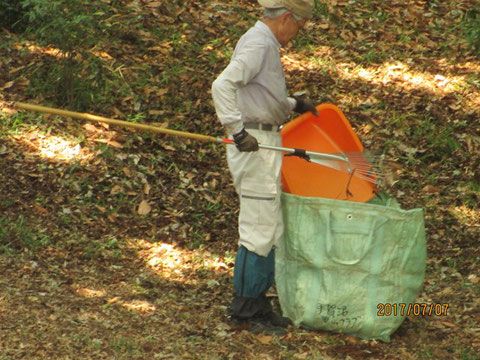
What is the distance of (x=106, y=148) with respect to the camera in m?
6.55

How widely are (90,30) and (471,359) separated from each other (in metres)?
4.62

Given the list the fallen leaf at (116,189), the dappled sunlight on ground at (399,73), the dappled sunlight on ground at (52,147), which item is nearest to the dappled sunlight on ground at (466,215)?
the dappled sunlight on ground at (399,73)

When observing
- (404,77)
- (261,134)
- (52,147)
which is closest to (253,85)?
(261,134)

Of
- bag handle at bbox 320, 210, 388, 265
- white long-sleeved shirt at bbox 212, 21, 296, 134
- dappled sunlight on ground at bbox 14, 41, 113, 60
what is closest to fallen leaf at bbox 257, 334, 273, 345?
bag handle at bbox 320, 210, 388, 265

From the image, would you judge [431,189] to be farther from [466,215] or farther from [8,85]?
[8,85]

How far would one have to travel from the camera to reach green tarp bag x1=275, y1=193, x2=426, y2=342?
436 cm

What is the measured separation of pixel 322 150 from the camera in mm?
4980

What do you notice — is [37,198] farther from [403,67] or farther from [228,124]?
[403,67]

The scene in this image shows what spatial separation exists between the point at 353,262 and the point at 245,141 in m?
0.93

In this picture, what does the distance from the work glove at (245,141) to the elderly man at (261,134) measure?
4cm

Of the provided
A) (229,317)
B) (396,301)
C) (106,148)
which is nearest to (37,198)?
(106,148)

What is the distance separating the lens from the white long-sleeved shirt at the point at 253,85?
13.9 ft

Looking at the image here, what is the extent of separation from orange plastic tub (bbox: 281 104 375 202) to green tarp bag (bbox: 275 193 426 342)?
1.37 ft
